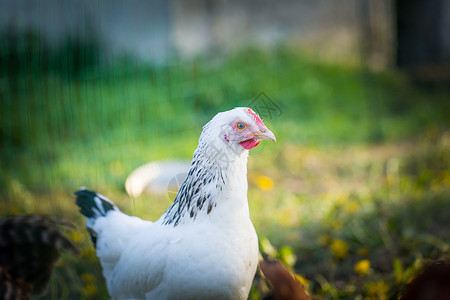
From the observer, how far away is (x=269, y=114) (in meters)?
1.78

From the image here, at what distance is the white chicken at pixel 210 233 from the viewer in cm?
162

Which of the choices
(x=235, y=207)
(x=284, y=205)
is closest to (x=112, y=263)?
(x=235, y=207)

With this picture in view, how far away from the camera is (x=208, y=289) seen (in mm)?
1614

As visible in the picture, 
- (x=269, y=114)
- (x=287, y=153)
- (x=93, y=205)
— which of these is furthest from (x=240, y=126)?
(x=287, y=153)

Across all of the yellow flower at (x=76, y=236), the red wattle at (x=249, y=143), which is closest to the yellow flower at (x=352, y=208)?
the red wattle at (x=249, y=143)

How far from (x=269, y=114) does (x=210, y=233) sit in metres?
0.49

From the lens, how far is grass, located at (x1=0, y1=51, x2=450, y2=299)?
9.00 ft

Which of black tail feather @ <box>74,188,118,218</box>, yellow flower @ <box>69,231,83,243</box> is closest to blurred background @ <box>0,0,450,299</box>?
yellow flower @ <box>69,231,83,243</box>

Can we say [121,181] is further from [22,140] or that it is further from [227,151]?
[227,151]

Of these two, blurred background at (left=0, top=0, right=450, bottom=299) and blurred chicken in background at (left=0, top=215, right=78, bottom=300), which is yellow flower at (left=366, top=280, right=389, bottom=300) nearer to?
blurred background at (left=0, top=0, right=450, bottom=299)

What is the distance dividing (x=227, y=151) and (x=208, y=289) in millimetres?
470

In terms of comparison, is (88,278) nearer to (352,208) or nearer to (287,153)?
(352,208)

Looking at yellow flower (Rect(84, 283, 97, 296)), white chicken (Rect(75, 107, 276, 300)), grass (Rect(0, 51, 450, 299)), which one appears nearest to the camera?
white chicken (Rect(75, 107, 276, 300))

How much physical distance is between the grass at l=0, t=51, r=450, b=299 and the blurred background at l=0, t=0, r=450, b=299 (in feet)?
0.05
